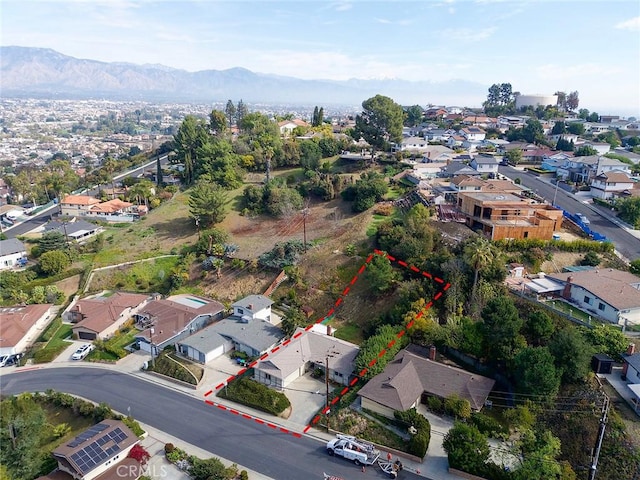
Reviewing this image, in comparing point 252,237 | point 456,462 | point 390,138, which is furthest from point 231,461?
point 390,138

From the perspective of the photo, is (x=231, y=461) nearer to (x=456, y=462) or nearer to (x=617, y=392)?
(x=456, y=462)

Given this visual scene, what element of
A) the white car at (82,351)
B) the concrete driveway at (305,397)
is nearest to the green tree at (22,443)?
the white car at (82,351)

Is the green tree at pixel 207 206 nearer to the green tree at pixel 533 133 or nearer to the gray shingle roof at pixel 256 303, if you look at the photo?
the gray shingle roof at pixel 256 303

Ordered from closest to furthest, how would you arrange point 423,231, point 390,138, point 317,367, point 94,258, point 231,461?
point 231,461 < point 317,367 < point 423,231 < point 94,258 < point 390,138

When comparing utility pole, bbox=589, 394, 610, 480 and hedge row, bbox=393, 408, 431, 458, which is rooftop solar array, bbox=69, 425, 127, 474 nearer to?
hedge row, bbox=393, 408, 431, 458

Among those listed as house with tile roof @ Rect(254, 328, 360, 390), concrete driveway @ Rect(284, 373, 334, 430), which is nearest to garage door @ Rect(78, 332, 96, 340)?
house with tile roof @ Rect(254, 328, 360, 390)
